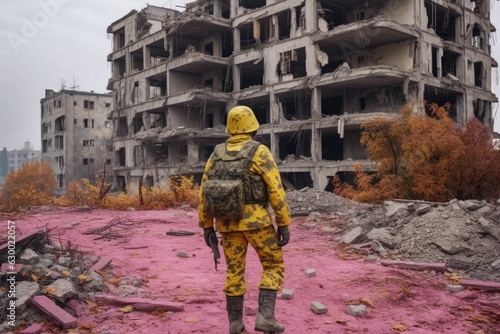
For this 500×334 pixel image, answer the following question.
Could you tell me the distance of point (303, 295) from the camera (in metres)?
5.33

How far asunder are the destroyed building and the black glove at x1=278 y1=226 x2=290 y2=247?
18122mm

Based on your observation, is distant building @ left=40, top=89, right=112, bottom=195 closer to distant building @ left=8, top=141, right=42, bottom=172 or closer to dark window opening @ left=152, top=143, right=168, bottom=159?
dark window opening @ left=152, top=143, right=168, bottom=159

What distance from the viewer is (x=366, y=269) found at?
6.79 m

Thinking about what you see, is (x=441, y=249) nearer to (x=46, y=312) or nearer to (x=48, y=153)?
(x=46, y=312)

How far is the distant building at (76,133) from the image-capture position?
170ft

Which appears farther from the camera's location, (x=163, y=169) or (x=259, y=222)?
(x=163, y=169)

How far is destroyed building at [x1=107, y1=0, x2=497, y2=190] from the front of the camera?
24.1m

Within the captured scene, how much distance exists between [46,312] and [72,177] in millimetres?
51922

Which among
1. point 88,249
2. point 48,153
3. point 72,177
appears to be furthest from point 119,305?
point 48,153

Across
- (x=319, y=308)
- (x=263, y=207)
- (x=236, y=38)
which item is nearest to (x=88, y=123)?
(x=236, y=38)

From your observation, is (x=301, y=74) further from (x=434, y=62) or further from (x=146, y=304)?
(x=146, y=304)

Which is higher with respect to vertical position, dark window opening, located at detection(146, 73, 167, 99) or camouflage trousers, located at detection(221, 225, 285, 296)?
dark window opening, located at detection(146, 73, 167, 99)

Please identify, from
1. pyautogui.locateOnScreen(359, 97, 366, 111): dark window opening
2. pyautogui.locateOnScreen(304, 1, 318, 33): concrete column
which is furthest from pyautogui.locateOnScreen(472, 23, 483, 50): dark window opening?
pyautogui.locateOnScreen(304, 1, 318, 33): concrete column

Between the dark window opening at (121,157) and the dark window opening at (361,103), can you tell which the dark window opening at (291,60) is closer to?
the dark window opening at (361,103)
